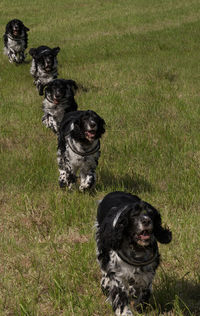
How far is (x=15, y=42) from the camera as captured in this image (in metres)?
15.7

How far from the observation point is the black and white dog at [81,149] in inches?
259

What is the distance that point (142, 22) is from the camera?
21297 mm

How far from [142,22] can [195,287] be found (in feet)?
59.7

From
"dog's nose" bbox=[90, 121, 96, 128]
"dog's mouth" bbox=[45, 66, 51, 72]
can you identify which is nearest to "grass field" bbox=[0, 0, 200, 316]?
"dog's mouth" bbox=[45, 66, 51, 72]

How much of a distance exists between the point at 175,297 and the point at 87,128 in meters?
2.95

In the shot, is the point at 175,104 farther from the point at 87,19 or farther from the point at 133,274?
the point at 87,19

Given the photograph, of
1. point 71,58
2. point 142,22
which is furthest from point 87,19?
point 71,58

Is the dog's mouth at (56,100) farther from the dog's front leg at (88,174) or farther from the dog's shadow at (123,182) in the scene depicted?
the dog's front leg at (88,174)

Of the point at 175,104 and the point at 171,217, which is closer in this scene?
the point at 171,217

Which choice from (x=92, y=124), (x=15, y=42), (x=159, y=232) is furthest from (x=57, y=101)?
(x=15, y=42)

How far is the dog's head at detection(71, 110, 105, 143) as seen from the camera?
6.50 m

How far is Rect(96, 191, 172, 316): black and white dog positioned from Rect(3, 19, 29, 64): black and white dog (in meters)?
12.0

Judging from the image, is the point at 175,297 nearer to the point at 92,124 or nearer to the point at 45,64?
the point at 92,124

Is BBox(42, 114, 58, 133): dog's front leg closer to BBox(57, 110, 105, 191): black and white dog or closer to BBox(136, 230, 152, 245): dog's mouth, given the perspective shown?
BBox(57, 110, 105, 191): black and white dog
